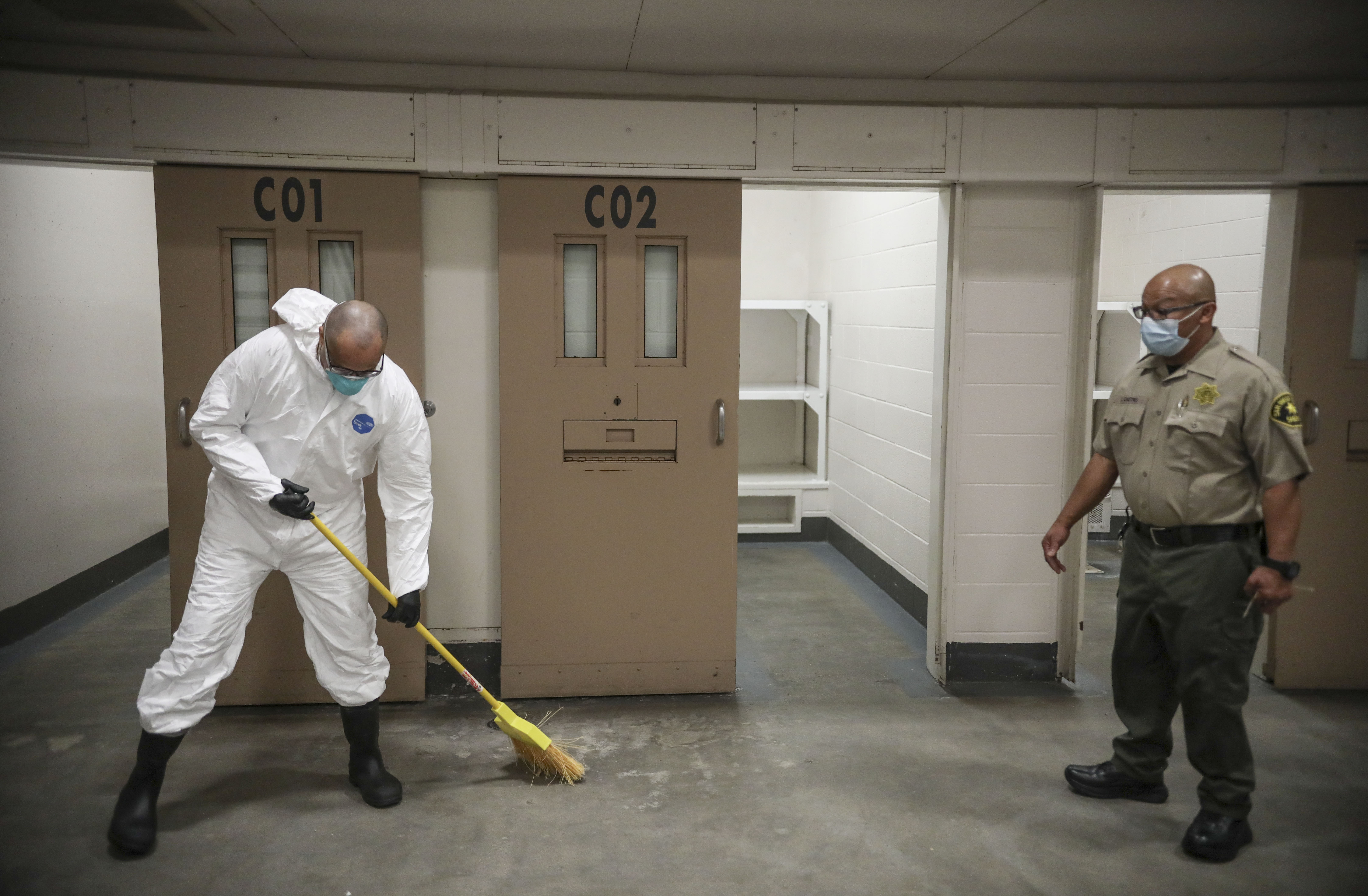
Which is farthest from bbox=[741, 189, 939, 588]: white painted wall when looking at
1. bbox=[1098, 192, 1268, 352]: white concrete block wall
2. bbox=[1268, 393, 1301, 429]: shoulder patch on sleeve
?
bbox=[1268, 393, 1301, 429]: shoulder patch on sleeve

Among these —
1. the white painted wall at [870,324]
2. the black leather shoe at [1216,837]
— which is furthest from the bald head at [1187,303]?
the white painted wall at [870,324]

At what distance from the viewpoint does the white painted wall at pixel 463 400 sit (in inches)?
137

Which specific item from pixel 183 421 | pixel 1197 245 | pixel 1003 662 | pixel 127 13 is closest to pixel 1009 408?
pixel 1003 662

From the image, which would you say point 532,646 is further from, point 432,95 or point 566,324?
point 432,95

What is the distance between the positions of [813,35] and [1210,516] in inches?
73.5

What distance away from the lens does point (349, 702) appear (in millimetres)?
2830

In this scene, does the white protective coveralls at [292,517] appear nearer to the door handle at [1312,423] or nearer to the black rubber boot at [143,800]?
the black rubber boot at [143,800]

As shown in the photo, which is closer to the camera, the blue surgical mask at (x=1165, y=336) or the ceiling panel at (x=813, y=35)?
the blue surgical mask at (x=1165, y=336)

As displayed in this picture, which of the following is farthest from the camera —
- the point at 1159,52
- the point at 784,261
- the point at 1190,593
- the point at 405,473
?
the point at 784,261

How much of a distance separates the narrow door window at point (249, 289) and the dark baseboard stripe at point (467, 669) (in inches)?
52.6

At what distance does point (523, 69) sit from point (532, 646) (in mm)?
2102

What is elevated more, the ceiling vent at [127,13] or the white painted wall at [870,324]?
the ceiling vent at [127,13]

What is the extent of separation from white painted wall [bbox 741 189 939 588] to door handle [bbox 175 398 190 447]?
232 cm

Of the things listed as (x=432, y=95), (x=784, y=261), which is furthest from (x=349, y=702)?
(x=784, y=261)
